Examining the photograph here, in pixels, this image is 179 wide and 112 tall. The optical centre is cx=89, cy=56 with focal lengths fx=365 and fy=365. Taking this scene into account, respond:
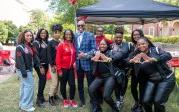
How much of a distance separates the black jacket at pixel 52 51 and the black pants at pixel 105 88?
4.05 ft

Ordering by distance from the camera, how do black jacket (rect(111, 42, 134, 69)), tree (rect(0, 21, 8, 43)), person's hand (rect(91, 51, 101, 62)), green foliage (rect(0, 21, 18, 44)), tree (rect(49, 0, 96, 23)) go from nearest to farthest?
1. person's hand (rect(91, 51, 101, 62))
2. black jacket (rect(111, 42, 134, 69))
3. tree (rect(49, 0, 96, 23))
4. tree (rect(0, 21, 8, 43))
5. green foliage (rect(0, 21, 18, 44))

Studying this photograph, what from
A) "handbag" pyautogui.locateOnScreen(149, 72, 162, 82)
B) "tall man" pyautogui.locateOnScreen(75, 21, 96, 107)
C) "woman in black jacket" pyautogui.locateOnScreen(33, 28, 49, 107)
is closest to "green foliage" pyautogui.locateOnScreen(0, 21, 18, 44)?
"woman in black jacket" pyautogui.locateOnScreen(33, 28, 49, 107)

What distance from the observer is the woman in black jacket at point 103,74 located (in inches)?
279

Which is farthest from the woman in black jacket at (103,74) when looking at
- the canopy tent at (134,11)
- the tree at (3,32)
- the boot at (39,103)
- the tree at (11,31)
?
the tree at (11,31)

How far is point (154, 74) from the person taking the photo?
6.50 m

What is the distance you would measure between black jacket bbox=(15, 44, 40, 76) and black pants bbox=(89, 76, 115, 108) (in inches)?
53.8

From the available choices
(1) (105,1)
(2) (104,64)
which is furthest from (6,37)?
(2) (104,64)

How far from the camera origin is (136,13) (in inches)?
314

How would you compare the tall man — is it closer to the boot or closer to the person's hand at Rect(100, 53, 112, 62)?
the person's hand at Rect(100, 53, 112, 62)

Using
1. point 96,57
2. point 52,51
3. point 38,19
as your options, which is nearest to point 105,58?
point 96,57

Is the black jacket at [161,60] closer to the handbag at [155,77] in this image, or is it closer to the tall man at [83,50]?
the handbag at [155,77]

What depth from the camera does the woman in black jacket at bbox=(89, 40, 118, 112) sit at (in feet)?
23.2

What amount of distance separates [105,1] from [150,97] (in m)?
3.59

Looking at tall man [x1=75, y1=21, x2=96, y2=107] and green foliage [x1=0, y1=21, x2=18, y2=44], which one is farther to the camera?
green foliage [x1=0, y1=21, x2=18, y2=44]
